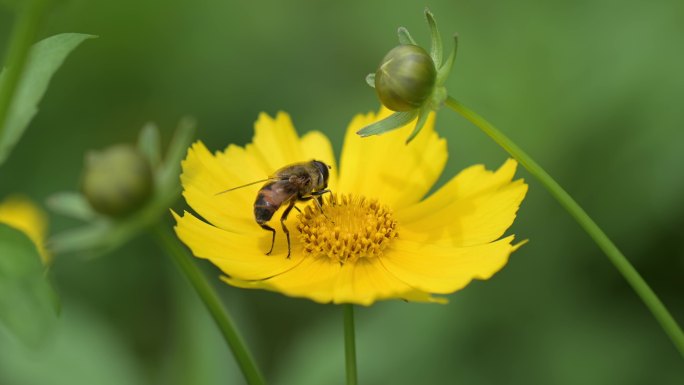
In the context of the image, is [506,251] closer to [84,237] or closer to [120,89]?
[84,237]

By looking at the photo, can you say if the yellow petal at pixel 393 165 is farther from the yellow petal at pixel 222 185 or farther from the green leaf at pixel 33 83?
the green leaf at pixel 33 83

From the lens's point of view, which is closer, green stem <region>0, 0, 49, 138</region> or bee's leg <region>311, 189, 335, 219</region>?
green stem <region>0, 0, 49, 138</region>

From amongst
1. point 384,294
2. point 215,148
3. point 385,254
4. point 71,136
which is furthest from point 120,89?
point 384,294

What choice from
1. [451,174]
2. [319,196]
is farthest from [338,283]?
[451,174]

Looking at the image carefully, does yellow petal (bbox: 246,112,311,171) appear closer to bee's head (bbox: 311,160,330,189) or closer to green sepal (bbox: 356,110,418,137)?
bee's head (bbox: 311,160,330,189)

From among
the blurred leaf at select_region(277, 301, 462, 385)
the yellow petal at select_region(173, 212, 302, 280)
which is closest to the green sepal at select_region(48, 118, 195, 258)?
the yellow petal at select_region(173, 212, 302, 280)

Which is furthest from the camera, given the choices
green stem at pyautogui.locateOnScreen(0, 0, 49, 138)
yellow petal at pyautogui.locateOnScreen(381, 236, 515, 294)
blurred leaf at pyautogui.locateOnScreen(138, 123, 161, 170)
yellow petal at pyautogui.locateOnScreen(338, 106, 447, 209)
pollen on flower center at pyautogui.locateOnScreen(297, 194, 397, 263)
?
yellow petal at pyautogui.locateOnScreen(338, 106, 447, 209)

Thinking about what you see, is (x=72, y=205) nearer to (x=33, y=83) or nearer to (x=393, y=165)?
(x=33, y=83)
